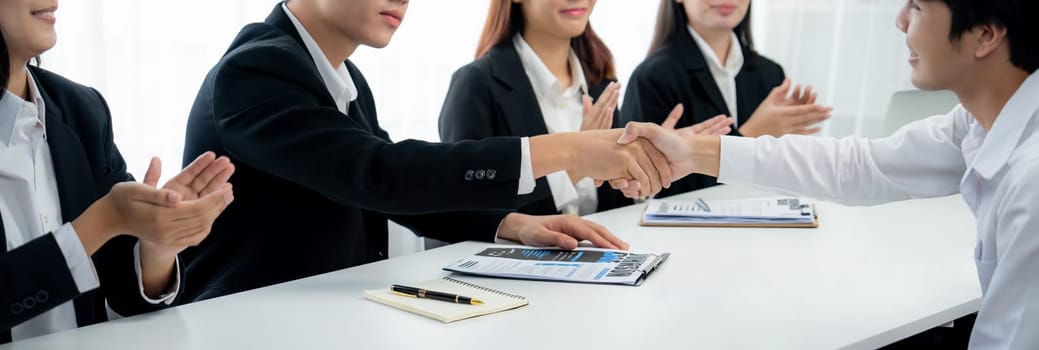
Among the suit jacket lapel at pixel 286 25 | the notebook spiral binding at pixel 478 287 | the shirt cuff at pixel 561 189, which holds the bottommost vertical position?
the shirt cuff at pixel 561 189

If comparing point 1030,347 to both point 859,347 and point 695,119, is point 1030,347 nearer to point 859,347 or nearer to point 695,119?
point 859,347

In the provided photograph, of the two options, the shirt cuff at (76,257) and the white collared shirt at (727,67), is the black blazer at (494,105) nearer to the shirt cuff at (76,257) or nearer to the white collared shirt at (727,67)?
the white collared shirt at (727,67)

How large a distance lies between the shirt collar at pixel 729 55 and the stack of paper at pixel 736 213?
87cm

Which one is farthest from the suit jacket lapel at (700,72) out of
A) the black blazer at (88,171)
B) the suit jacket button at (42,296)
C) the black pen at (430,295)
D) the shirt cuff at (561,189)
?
the suit jacket button at (42,296)

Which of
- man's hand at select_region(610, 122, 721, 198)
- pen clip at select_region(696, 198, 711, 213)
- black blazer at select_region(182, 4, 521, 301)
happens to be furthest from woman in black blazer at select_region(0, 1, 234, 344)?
pen clip at select_region(696, 198, 711, 213)

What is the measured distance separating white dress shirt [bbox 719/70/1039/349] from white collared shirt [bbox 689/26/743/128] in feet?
4.04

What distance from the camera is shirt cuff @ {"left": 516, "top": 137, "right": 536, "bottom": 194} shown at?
1.69 metres

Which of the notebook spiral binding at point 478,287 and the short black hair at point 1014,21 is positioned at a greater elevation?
the short black hair at point 1014,21

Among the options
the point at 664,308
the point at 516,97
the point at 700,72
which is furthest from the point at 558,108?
the point at 664,308

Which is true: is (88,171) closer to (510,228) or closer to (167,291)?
(167,291)

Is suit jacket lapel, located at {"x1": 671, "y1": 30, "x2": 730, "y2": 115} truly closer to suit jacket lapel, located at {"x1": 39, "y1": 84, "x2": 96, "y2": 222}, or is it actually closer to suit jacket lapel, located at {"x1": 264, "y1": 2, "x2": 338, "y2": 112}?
suit jacket lapel, located at {"x1": 264, "y1": 2, "x2": 338, "y2": 112}

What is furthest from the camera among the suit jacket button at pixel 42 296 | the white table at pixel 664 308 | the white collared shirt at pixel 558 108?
the white collared shirt at pixel 558 108

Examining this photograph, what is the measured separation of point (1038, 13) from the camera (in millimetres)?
1437

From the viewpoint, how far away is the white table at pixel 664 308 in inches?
54.7
